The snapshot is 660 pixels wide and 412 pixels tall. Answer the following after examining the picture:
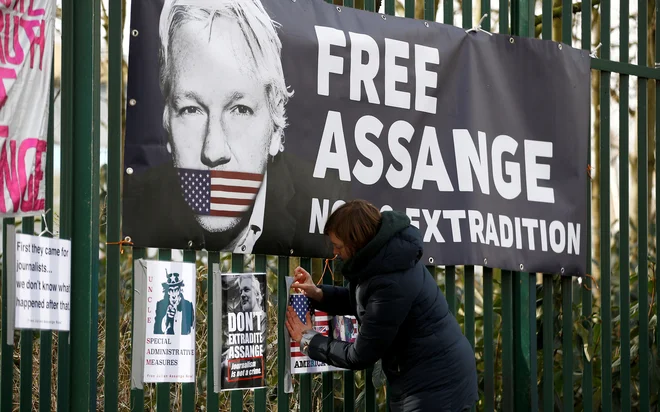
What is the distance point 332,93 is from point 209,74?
0.66 meters

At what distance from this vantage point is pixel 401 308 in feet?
14.0

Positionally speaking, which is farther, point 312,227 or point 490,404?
point 490,404

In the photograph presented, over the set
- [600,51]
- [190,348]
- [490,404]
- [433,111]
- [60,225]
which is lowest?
[490,404]

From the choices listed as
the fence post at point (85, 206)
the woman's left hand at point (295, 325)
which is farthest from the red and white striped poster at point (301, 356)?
the fence post at point (85, 206)

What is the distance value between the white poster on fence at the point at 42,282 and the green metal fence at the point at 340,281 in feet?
0.23

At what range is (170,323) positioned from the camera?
4406 millimetres

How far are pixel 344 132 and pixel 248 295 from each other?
0.92 m

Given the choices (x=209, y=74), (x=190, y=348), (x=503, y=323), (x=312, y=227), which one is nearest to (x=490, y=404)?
(x=503, y=323)

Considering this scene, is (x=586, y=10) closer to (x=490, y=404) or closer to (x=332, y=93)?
(x=332, y=93)

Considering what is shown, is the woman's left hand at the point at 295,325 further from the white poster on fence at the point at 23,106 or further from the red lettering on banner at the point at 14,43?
the red lettering on banner at the point at 14,43

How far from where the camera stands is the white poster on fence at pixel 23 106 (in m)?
4.06

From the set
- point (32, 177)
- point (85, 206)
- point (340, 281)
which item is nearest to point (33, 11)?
point (32, 177)

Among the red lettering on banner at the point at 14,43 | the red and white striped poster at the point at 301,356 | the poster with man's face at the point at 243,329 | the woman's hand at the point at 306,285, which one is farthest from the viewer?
the red and white striped poster at the point at 301,356

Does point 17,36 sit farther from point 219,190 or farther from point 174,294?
point 174,294
